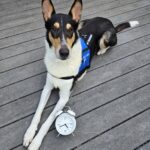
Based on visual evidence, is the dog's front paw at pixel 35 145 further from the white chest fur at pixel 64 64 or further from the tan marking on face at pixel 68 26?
the tan marking on face at pixel 68 26

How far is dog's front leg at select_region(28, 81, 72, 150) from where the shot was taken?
2088 millimetres

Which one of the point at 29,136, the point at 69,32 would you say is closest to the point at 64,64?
Answer: the point at 69,32

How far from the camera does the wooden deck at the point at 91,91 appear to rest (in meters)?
2.19

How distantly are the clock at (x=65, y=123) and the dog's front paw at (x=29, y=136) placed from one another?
199mm

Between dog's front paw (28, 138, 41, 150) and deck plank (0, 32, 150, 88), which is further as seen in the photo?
deck plank (0, 32, 150, 88)

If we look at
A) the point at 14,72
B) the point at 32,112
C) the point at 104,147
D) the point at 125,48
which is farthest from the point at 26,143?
the point at 125,48

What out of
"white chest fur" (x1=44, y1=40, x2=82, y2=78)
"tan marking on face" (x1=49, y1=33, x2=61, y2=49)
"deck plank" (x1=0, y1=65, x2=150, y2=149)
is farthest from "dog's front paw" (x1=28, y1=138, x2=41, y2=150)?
"tan marking on face" (x1=49, y1=33, x2=61, y2=49)

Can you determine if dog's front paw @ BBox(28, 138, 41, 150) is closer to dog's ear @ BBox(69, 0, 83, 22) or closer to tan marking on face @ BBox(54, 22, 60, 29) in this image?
tan marking on face @ BBox(54, 22, 60, 29)

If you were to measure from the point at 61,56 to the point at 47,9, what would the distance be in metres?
0.43

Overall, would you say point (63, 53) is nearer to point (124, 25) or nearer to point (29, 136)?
point (29, 136)

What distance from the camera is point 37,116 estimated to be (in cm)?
228

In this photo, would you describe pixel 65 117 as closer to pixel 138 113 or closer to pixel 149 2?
pixel 138 113

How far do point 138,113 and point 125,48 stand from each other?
1.05 metres

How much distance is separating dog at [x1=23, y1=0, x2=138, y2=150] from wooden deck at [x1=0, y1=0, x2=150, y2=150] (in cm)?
10
